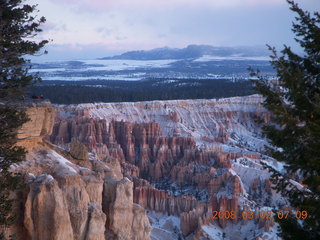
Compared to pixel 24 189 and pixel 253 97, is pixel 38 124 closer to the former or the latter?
pixel 24 189

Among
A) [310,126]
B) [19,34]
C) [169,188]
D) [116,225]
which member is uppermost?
[19,34]

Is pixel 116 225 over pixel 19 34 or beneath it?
beneath

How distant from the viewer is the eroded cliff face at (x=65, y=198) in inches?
380

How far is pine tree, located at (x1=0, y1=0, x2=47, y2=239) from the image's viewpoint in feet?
28.7

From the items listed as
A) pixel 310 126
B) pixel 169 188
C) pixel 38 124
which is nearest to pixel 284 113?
pixel 310 126

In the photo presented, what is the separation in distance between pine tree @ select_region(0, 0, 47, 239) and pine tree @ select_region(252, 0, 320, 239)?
196 inches

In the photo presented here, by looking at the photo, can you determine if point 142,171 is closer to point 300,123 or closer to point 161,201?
point 161,201

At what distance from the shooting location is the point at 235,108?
5731 centimetres

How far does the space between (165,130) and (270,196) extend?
65.3ft

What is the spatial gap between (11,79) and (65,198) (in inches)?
120

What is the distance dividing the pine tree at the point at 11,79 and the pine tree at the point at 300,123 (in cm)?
497
